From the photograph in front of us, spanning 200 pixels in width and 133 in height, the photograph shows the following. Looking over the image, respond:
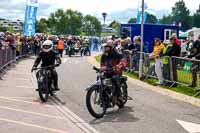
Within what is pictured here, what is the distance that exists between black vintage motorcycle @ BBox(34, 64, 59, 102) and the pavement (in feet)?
0.87

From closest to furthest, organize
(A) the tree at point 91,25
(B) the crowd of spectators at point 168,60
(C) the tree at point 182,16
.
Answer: (B) the crowd of spectators at point 168,60, (A) the tree at point 91,25, (C) the tree at point 182,16

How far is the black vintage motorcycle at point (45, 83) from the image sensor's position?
557 inches

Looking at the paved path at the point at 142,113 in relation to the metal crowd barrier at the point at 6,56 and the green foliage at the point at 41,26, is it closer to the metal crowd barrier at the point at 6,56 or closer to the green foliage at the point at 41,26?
the metal crowd barrier at the point at 6,56

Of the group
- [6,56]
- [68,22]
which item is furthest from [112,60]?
[68,22]

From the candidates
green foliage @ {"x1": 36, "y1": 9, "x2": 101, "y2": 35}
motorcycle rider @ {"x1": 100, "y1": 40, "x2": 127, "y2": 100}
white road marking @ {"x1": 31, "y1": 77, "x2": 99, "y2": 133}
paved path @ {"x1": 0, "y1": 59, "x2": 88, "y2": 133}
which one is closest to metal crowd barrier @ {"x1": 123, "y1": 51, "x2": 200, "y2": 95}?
motorcycle rider @ {"x1": 100, "y1": 40, "x2": 127, "y2": 100}

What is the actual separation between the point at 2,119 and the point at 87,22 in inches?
2506

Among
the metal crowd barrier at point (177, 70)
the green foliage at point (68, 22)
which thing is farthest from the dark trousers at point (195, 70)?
the green foliage at point (68, 22)

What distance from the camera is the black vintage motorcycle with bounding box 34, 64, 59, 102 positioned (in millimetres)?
14156

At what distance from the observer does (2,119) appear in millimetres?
10992

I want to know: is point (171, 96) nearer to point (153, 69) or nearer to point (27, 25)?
point (153, 69)

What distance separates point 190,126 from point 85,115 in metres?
2.55

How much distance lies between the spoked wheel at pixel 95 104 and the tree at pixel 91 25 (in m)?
58.3

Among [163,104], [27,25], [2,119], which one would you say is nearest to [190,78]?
[163,104]

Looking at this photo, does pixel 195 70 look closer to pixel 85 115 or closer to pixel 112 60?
pixel 112 60
